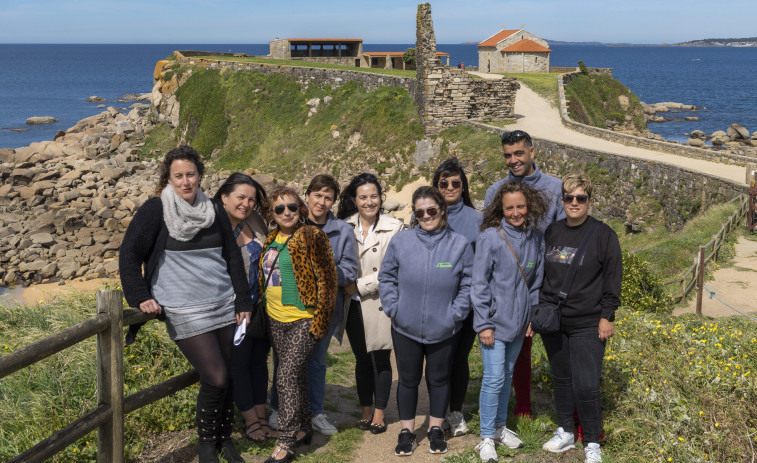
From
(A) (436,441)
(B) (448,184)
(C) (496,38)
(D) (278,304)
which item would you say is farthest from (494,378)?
(C) (496,38)

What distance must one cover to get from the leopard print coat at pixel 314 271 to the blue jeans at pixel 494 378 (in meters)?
1.33

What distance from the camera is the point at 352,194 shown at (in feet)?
20.5

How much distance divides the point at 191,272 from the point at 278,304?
32.9 inches

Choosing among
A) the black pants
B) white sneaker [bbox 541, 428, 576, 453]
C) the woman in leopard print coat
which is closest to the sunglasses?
the woman in leopard print coat

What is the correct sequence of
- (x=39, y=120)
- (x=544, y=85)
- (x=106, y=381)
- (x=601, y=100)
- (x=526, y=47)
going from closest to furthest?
1. (x=106, y=381)
2. (x=544, y=85)
3. (x=601, y=100)
4. (x=526, y=47)
5. (x=39, y=120)

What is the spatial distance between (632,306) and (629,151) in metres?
12.4

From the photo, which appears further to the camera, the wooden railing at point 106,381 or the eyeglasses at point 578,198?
the eyeglasses at point 578,198

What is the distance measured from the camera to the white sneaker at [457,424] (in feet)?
20.2

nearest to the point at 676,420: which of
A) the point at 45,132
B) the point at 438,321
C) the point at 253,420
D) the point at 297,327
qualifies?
the point at 438,321

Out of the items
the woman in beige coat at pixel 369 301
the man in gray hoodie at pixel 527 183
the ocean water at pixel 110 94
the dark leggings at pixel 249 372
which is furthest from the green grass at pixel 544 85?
the dark leggings at pixel 249 372

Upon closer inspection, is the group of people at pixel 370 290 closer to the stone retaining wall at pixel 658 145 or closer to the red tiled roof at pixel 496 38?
the stone retaining wall at pixel 658 145

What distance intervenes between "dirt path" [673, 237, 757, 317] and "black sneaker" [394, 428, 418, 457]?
690 centimetres

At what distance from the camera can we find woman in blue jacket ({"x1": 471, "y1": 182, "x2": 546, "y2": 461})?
5414 mm

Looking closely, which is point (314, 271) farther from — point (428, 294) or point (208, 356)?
point (208, 356)
